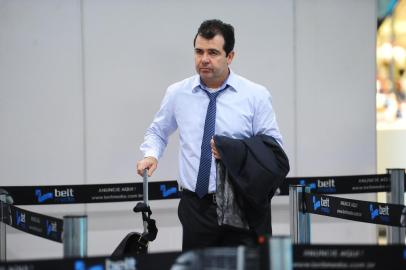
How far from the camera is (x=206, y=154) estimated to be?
386 centimetres

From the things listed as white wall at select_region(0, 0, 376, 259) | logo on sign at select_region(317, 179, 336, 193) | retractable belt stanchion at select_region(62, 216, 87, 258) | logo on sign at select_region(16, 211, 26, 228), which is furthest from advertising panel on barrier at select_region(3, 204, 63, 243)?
logo on sign at select_region(317, 179, 336, 193)

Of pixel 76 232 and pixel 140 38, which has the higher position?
pixel 140 38

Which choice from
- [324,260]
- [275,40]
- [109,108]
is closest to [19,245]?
[109,108]

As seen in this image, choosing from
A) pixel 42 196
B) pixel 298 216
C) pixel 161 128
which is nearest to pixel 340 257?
pixel 161 128

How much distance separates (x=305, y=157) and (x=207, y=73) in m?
3.03

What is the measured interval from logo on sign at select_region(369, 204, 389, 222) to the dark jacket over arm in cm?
102

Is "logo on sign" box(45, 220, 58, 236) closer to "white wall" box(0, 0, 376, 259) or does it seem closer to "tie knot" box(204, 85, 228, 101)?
"tie knot" box(204, 85, 228, 101)

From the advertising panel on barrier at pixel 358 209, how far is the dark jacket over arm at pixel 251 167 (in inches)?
40.1

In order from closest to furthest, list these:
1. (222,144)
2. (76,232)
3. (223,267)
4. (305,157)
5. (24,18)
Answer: (223,267) → (76,232) → (222,144) → (24,18) → (305,157)

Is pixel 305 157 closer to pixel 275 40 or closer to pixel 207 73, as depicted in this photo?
pixel 275 40

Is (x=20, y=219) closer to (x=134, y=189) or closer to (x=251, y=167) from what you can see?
(x=251, y=167)

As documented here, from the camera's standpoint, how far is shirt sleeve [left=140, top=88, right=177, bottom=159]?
13.5 feet

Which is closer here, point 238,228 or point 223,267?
point 223,267

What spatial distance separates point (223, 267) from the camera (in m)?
2.38
